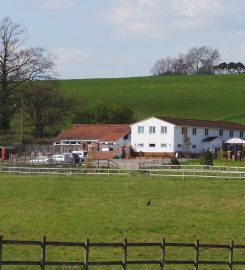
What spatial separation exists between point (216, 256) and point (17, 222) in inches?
383

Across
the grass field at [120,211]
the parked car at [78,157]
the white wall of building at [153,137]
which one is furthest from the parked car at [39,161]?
the white wall of building at [153,137]

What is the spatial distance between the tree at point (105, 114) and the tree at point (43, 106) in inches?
429

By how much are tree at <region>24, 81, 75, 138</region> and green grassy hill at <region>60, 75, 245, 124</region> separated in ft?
35.8

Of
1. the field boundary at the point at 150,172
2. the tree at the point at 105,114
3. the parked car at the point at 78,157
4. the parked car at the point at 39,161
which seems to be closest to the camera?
the field boundary at the point at 150,172

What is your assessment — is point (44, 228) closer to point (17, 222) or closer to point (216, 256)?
point (17, 222)

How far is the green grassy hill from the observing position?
12212cm

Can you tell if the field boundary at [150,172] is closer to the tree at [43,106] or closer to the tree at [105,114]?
the tree at [43,106]

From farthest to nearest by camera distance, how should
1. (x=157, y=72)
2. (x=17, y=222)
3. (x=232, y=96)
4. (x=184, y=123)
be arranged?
1. (x=157, y=72)
2. (x=232, y=96)
3. (x=184, y=123)
4. (x=17, y=222)

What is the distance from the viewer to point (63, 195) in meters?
44.2

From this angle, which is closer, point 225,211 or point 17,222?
point 17,222

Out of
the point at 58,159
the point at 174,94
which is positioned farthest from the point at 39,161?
the point at 174,94

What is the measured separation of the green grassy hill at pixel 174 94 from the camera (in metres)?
122

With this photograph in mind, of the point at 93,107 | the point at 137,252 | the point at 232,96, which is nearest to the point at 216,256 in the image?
the point at 137,252

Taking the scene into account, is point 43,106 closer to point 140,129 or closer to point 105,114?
point 140,129
